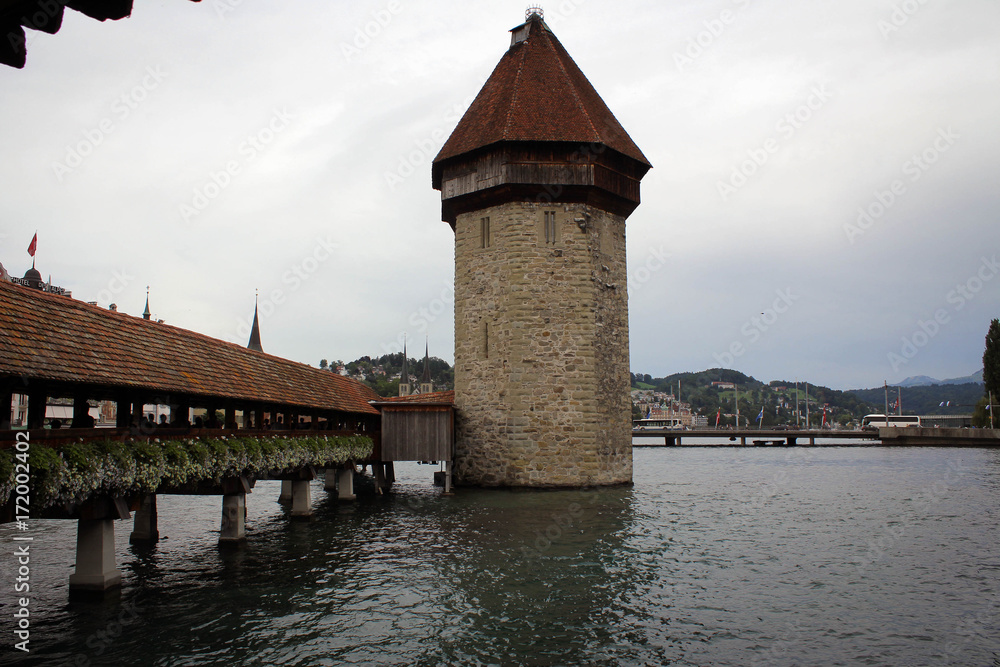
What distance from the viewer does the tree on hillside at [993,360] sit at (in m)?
54.2

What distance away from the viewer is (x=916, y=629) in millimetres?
7863

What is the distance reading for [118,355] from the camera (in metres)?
9.60

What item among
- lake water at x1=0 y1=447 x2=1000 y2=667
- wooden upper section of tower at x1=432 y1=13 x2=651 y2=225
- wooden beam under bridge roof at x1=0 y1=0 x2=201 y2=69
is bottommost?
lake water at x1=0 y1=447 x2=1000 y2=667

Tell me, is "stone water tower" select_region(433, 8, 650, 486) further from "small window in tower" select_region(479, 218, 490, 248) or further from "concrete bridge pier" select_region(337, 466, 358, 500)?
"concrete bridge pier" select_region(337, 466, 358, 500)

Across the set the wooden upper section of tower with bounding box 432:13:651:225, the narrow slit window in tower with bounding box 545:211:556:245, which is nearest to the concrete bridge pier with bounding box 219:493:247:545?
the narrow slit window in tower with bounding box 545:211:556:245

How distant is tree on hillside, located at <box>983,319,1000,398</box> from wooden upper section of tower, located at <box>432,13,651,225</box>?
45.9 meters

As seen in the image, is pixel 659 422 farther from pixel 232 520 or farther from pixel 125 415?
pixel 125 415

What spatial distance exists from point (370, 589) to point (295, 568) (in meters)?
1.86

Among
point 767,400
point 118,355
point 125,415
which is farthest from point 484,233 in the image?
point 767,400

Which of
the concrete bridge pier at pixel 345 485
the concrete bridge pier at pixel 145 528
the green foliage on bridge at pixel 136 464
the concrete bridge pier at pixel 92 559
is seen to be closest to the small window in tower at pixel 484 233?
the concrete bridge pier at pixel 345 485

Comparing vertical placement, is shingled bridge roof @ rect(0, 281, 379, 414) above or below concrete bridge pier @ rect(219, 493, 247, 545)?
above

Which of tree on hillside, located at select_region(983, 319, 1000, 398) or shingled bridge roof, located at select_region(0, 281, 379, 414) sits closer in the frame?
shingled bridge roof, located at select_region(0, 281, 379, 414)

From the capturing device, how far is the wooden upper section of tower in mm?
20484

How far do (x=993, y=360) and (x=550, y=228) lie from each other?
1947 inches
